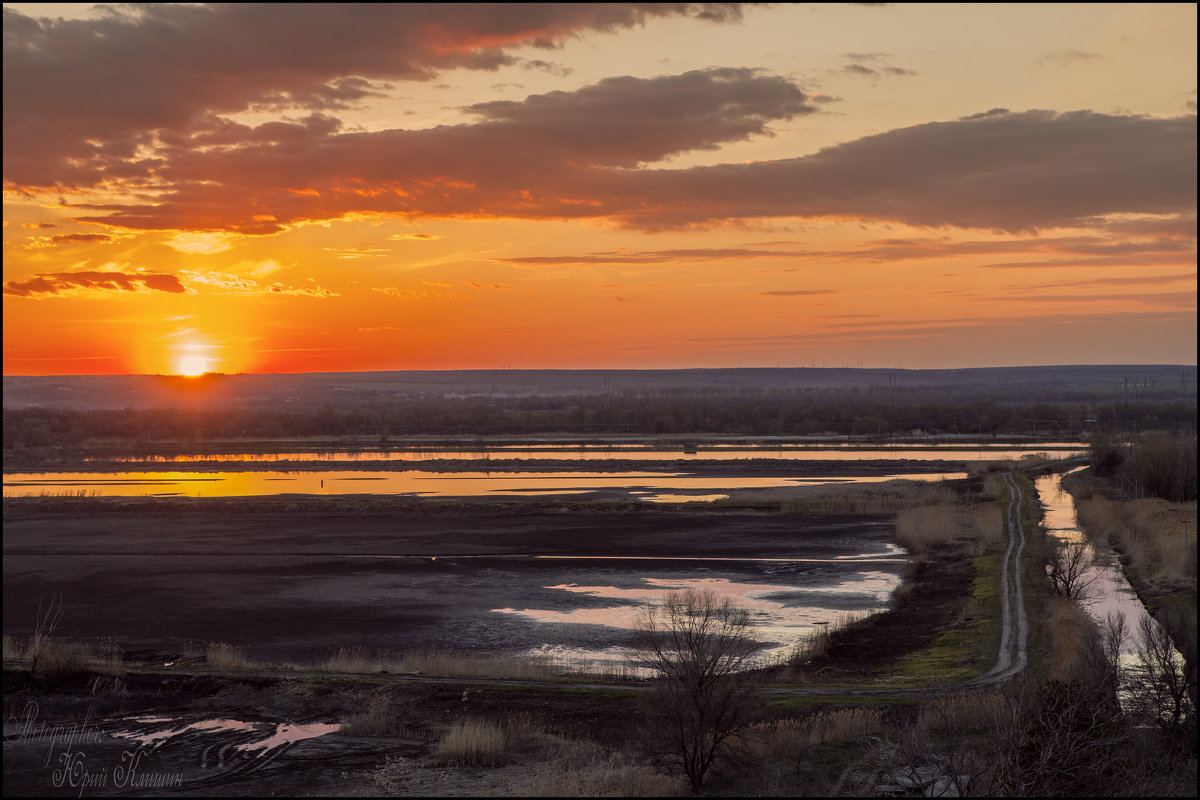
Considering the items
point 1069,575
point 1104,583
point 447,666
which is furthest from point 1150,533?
point 447,666

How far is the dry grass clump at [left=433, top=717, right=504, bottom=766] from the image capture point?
54.5 ft

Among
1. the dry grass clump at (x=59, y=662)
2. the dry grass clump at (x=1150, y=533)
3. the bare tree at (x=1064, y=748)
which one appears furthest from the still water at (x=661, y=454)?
the bare tree at (x=1064, y=748)

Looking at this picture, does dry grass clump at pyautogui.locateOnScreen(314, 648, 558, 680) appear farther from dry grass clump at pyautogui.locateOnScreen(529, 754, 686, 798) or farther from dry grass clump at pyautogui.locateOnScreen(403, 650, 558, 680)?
dry grass clump at pyautogui.locateOnScreen(529, 754, 686, 798)

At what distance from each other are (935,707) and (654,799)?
633cm

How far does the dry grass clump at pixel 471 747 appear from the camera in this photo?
16.6 metres

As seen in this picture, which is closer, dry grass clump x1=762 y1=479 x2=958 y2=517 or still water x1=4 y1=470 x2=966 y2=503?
dry grass clump x1=762 y1=479 x2=958 y2=517

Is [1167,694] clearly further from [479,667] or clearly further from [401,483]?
[401,483]

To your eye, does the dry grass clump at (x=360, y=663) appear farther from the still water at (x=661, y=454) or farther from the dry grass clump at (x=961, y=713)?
the still water at (x=661, y=454)

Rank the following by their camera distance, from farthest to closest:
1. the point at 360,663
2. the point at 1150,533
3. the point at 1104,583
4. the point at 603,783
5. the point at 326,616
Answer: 1. the point at 1150,533
2. the point at 1104,583
3. the point at 326,616
4. the point at 360,663
5. the point at 603,783

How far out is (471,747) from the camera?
1675 centimetres

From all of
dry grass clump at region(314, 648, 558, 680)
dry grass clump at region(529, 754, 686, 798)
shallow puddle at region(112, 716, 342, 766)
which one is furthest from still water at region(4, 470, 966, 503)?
dry grass clump at region(529, 754, 686, 798)

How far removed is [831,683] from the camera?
71.6 feet

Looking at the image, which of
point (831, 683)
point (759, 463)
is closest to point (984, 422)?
point (759, 463)

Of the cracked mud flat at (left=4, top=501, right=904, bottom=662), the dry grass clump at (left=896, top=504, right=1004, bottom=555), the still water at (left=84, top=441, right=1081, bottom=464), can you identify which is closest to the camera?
the cracked mud flat at (left=4, top=501, right=904, bottom=662)
